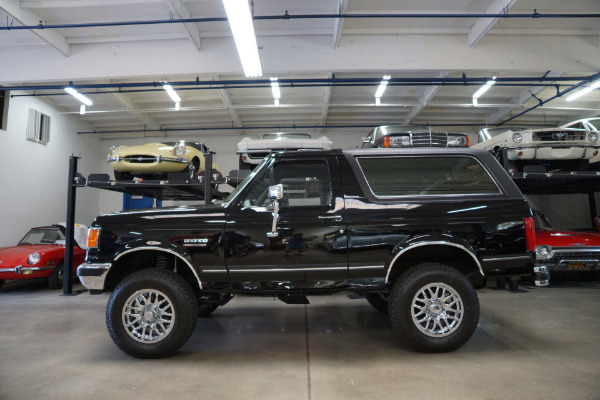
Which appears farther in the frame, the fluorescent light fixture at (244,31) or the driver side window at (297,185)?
the fluorescent light fixture at (244,31)

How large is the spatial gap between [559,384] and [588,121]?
7.15 m

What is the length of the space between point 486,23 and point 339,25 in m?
2.80

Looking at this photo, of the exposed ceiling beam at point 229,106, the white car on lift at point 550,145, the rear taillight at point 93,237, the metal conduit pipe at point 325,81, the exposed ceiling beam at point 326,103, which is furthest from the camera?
the exposed ceiling beam at point 229,106

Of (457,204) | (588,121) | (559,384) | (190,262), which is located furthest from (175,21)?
(588,121)

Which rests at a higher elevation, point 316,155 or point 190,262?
point 316,155

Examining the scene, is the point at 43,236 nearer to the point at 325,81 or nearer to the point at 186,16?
the point at 186,16

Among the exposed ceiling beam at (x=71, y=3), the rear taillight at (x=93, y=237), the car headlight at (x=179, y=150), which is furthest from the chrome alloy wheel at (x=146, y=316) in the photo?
Answer: the exposed ceiling beam at (x=71, y=3)

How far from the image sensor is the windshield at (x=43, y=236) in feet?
24.7

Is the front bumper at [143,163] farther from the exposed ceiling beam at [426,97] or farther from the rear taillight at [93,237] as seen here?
the exposed ceiling beam at [426,97]

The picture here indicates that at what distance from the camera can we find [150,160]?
249 inches

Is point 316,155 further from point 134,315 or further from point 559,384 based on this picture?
point 559,384

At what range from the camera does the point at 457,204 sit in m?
3.19

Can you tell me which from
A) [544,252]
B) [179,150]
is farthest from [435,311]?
[179,150]

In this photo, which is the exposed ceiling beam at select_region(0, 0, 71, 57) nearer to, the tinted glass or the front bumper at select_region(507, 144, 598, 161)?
the tinted glass
